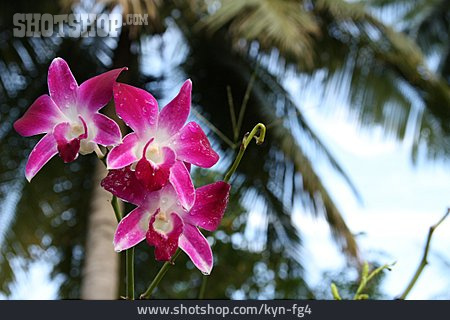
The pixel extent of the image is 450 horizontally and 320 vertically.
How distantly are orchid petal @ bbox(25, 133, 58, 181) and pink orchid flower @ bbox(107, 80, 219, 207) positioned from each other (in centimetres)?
3

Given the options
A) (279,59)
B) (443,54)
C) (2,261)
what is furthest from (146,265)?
(443,54)

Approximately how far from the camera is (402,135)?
4336 mm

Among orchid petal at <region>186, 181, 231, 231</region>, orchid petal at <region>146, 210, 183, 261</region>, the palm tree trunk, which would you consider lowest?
the palm tree trunk

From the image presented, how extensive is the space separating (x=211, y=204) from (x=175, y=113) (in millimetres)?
45

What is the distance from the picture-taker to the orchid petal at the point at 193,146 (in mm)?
318

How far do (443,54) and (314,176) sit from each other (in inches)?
127

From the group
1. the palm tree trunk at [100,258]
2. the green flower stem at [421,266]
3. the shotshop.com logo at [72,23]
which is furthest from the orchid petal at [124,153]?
the palm tree trunk at [100,258]

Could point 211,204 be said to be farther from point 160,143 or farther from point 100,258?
point 100,258

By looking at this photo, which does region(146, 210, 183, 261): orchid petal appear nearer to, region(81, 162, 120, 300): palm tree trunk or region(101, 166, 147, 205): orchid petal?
region(101, 166, 147, 205): orchid petal

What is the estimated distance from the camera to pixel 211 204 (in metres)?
0.33

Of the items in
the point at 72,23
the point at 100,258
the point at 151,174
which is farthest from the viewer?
the point at 100,258

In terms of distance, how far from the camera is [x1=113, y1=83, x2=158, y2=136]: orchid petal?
1.04ft

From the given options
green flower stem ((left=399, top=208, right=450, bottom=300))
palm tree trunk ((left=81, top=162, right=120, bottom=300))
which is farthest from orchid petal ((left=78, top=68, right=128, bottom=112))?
palm tree trunk ((left=81, top=162, right=120, bottom=300))

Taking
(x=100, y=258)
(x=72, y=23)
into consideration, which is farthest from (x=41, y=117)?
(x=100, y=258)
